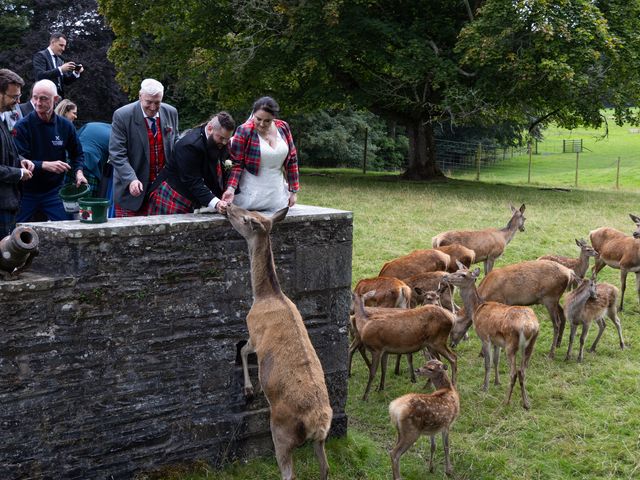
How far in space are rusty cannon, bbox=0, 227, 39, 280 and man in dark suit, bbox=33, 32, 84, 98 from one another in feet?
17.5

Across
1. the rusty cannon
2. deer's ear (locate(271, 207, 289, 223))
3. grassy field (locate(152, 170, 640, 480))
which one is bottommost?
grassy field (locate(152, 170, 640, 480))

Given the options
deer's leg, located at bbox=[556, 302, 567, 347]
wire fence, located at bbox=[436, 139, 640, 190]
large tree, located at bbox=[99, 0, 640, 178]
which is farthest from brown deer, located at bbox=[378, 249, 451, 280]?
wire fence, located at bbox=[436, 139, 640, 190]

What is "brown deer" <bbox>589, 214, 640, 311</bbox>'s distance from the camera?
11.0 meters

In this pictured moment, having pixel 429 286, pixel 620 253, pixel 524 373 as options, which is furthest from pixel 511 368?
pixel 620 253

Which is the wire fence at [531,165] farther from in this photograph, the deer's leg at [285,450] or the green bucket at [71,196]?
the deer's leg at [285,450]

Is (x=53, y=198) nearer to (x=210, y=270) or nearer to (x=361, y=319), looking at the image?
(x=210, y=270)

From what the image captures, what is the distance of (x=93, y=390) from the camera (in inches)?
210

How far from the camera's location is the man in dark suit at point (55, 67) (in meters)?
9.76

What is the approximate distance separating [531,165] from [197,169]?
40.8 m

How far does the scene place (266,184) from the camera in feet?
21.2

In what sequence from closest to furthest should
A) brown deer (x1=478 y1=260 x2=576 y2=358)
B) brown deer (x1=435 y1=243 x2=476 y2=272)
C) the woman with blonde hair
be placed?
the woman with blonde hair, brown deer (x1=478 y1=260 x2=576 y2=358), brown deer (x1=435 y1=243 x2=476 y2=272)

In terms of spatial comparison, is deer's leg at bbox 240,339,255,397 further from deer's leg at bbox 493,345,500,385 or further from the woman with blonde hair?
the woman with blonde hair

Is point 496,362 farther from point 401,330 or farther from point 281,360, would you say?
point 281,360

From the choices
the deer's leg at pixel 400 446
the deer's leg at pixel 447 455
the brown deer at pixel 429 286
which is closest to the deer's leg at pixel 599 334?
the brown deer at pixel 429 286
